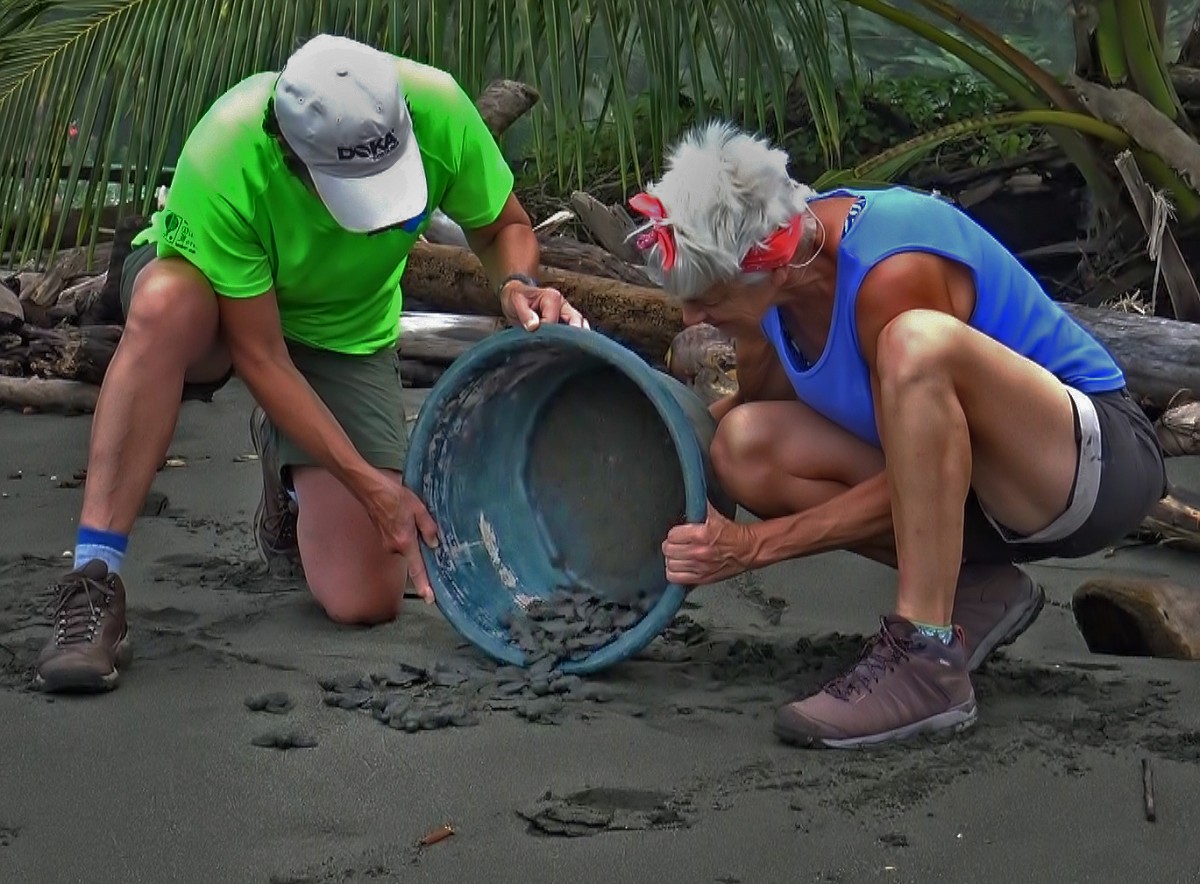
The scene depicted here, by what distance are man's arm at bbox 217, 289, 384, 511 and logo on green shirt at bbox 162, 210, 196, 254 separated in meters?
0.12

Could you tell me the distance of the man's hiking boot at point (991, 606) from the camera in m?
2.97

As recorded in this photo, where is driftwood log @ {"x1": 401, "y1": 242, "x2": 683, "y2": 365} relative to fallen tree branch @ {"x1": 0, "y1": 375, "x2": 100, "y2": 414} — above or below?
above

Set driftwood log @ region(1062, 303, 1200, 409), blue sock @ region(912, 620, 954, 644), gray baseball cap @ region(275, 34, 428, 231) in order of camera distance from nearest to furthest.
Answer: blue sock @ region(912, 620, 954, 644) → gray baseball cap @ region(275, 34, 428, 231) → driftwood log @ region(1062, 303, 1200, 409)

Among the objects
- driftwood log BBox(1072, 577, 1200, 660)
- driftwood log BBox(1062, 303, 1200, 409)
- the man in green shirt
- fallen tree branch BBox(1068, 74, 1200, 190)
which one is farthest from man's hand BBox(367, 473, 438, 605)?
fallen tree branch BBox(1068, 74, 1200, 190)

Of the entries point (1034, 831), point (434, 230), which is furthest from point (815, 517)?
point (434, 230)

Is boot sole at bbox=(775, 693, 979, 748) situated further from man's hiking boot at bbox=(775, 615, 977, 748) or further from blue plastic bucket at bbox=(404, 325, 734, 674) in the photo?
blue plastic bucket at bbox=(404, 325, 734, 674)

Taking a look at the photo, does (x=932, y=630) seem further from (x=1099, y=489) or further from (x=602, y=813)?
(x=602, y=813)

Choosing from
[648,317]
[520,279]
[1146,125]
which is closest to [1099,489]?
[520,279]

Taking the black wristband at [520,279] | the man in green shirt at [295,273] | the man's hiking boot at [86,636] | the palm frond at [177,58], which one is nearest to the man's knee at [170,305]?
the man in green shirt at [295,273]

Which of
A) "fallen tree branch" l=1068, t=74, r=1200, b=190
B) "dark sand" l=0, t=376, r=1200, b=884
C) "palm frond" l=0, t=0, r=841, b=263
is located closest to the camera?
"dark sand" l=0, t=376, r=1200, b=884

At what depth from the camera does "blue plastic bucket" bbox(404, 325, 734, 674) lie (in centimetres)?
320

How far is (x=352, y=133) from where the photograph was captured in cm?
285

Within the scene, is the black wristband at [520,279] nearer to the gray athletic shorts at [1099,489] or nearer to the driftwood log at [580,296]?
the gray athletic shorts at [1099,489]

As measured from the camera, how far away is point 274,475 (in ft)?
12.2
